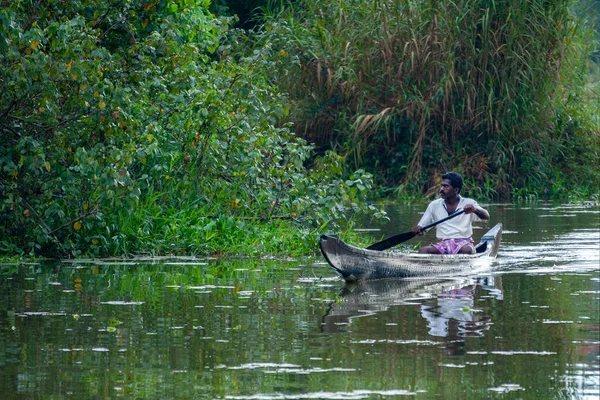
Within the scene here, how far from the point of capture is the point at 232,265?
13.5 metres

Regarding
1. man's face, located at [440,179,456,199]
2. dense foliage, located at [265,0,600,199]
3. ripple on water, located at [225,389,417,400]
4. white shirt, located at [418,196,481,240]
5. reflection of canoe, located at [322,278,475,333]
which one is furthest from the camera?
dense foliage, located at [265,0,600,199]

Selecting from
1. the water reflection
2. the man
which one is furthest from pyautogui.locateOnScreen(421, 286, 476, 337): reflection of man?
the man

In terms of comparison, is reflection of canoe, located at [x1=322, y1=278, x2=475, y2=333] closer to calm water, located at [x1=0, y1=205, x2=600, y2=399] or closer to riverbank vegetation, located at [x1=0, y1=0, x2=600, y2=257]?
calm water, located at [x1=0, y1=205, x2=600, y2=399]

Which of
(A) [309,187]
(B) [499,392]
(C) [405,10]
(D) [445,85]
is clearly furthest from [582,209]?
(B) [499,392]

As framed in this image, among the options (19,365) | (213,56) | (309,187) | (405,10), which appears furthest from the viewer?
(213,56)

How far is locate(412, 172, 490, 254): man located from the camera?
13.6m

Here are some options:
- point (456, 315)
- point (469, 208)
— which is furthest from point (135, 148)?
point (456, 315)

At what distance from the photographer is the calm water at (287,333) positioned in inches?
261

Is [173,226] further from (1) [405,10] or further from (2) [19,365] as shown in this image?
(1) [405,10]

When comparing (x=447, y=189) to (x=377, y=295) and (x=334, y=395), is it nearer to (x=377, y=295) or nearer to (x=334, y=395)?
(x=377, y=295)

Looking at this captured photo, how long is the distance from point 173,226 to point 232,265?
147cm

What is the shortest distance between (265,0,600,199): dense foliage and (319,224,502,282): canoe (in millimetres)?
12231

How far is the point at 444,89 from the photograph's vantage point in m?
25.5

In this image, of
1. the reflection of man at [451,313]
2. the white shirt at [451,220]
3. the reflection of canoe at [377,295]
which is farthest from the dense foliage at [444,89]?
the reflection of man at [451,313]
